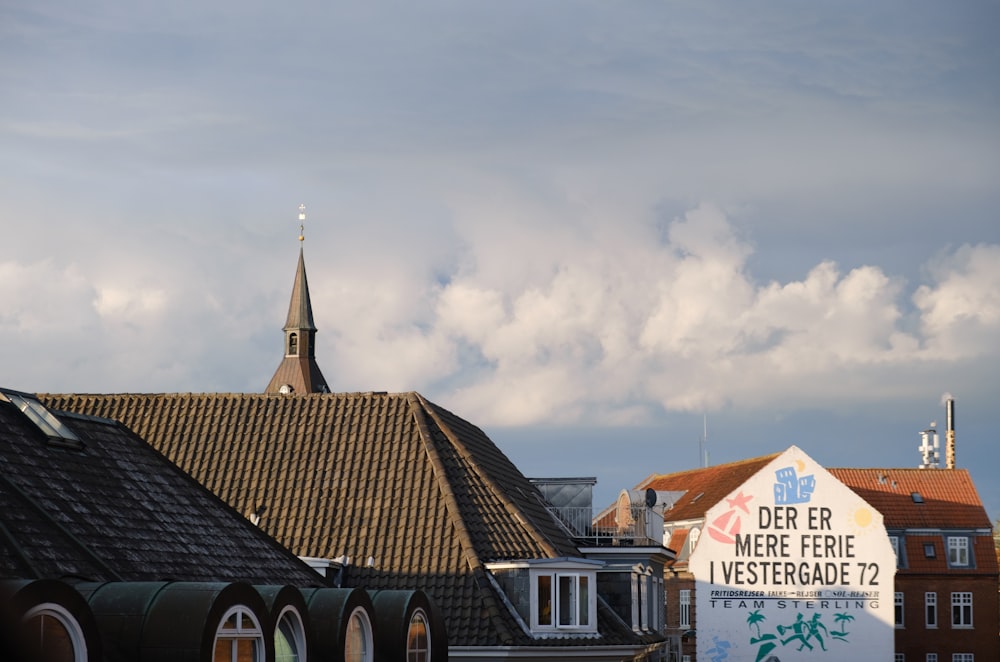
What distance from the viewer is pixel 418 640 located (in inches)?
933

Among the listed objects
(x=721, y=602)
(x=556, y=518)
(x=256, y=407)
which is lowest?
(x=721, y=602)

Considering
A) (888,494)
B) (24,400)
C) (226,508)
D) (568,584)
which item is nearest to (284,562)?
(226,508)

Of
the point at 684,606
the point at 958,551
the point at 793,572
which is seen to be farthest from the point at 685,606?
the point at 958,551

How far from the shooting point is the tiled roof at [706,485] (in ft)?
250

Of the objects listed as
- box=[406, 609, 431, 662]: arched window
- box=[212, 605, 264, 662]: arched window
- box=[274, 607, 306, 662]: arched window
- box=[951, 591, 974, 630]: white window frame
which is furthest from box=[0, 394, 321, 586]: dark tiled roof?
box=[951, 591, 974, 630]: white window frame

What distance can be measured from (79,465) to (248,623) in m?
7.39

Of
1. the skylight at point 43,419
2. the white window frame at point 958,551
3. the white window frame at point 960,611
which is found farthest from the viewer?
the white window frame at point 958,551

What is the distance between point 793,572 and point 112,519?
49.4m

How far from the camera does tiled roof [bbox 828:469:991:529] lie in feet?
254

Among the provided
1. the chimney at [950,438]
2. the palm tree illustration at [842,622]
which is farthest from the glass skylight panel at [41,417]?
the chimney at [950,438]

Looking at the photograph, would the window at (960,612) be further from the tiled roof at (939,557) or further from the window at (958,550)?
the window at (958,550)

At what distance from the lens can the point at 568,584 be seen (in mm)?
33250

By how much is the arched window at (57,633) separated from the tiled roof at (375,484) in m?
17.2

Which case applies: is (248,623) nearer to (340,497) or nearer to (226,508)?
(226,508)
